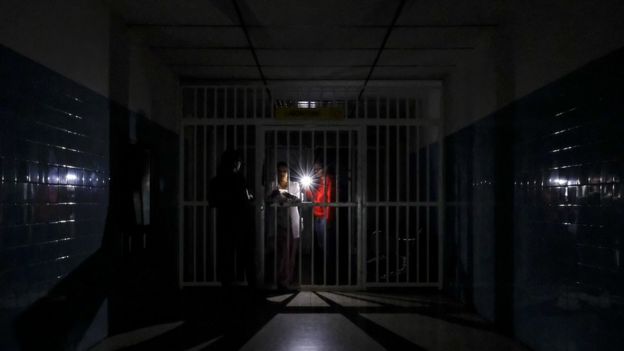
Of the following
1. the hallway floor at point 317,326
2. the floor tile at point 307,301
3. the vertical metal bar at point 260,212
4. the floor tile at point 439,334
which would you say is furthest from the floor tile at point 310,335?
the vertical metal bar at point 260,212

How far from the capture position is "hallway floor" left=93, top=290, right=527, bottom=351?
3520mm

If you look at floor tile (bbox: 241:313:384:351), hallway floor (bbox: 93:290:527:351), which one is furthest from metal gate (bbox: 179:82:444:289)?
floor tile (bbox: 241:313:384:351)

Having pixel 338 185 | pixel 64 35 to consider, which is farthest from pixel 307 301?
pixel 64 35

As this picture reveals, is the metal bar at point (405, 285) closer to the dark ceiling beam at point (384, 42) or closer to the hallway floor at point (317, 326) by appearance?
the hallway floor at point (317, 326)

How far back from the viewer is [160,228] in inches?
195

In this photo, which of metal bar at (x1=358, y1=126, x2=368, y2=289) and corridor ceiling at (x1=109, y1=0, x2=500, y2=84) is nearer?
corridor ceiling at (x1=109, y1=0, x2=500, y2=84)

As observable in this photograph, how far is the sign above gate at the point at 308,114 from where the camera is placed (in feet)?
18.6

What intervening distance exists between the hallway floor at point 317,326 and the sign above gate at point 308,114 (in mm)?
2012

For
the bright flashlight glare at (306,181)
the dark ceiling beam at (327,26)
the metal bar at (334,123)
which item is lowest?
the bright flashlight glare at (306,181)

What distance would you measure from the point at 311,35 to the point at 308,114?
1.47 meters

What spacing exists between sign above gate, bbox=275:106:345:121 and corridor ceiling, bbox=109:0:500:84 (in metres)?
0.40

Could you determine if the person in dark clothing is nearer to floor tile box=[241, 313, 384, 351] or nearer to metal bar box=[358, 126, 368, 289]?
floor tile box=[241, 313, 384, 351]

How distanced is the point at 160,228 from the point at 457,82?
3446 mm

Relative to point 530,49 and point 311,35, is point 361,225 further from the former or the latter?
point 530,49
